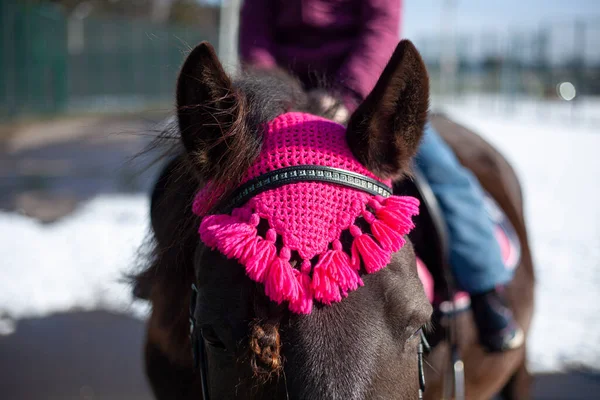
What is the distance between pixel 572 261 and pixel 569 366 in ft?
7.89

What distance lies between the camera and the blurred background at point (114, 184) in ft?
14.0

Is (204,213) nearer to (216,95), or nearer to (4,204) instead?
(216,95)

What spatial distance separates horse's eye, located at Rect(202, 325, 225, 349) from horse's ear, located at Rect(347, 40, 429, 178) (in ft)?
2.12

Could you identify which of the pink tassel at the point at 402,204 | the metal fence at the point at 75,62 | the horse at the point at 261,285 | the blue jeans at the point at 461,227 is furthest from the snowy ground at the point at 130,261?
the metal fence at the point at 75,62

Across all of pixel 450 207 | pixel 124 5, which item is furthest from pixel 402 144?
pixel 124 5

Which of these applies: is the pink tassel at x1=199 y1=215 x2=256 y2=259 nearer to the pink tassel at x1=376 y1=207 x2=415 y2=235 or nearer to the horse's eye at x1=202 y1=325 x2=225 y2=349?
the horse's eye at x1=202 y1=325 x2=225 y2=349

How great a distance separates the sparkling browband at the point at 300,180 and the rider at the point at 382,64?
2.64 ft

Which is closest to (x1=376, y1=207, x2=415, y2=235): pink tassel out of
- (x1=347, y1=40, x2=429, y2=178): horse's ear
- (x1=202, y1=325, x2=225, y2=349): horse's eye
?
(x1=347, y1=40, x2=429, y2=178): horse's ear

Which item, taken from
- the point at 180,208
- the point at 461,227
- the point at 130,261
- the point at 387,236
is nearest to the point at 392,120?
the point at 387,236

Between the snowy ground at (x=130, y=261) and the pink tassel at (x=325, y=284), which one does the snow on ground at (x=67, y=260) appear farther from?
the pink tassel at (x=325, y=284)

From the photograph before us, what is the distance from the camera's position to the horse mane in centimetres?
162

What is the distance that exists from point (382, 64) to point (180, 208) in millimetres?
1015

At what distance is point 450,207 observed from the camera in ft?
7.74

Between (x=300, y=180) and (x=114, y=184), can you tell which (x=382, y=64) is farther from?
(x=114, y=184)
